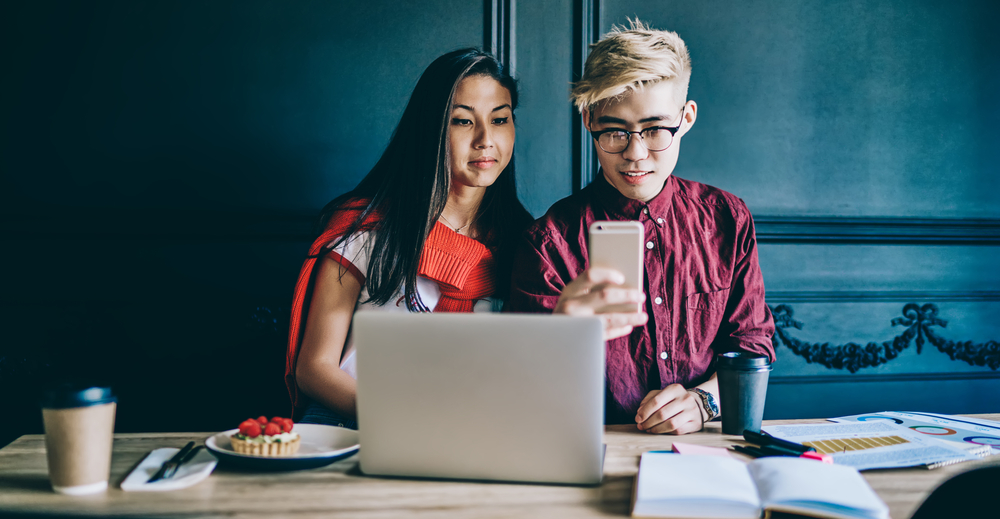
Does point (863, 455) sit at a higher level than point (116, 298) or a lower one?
lower

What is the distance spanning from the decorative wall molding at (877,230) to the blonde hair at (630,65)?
0.96m

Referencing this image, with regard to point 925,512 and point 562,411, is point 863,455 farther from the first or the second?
point 925,512

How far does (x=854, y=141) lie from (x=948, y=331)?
0.79 m

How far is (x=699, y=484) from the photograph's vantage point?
0.75 metres

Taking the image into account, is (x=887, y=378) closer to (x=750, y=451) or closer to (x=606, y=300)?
(x=750, y=451)

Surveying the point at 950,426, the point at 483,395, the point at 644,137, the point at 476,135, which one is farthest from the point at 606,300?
the point at 476,135

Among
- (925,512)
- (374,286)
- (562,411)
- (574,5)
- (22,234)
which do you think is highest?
(574,5)

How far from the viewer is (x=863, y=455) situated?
0.94 m

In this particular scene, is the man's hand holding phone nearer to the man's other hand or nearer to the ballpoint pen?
the man's other hand

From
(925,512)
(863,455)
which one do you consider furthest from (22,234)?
(925,512)

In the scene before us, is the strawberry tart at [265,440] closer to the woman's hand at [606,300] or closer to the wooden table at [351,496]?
the wooden table at [351,496]

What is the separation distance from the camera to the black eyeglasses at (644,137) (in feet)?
4.58

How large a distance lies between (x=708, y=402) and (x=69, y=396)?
1.07 m

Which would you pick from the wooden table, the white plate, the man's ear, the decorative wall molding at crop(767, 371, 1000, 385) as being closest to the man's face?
the man's ear
